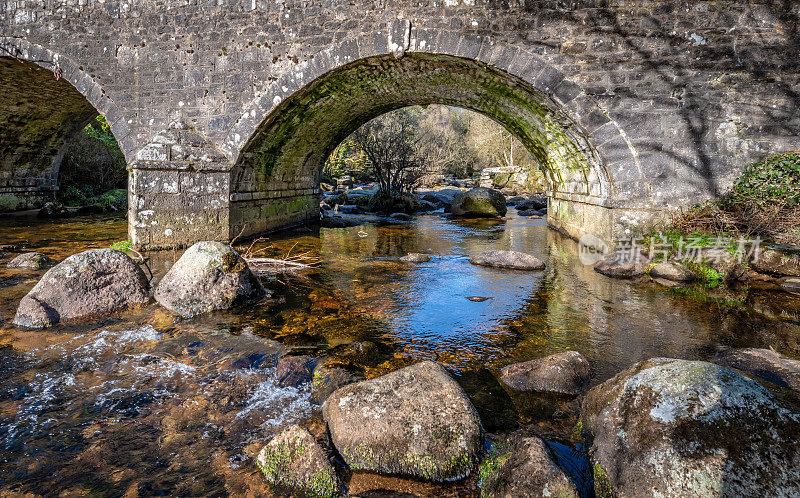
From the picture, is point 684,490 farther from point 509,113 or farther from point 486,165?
point 486,165

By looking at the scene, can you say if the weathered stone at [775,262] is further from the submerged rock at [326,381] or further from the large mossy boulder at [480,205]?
the large mossy boulder at [480,205]

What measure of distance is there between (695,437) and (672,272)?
5.11m

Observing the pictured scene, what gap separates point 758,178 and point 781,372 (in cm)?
449

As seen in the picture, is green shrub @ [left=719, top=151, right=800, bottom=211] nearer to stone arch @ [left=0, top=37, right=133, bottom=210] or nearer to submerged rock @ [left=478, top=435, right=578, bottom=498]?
submerged rock @ [left=478, top=435, right=578, bottom=498]

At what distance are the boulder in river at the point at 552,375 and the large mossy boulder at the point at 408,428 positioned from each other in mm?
775

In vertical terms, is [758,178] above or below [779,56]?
below

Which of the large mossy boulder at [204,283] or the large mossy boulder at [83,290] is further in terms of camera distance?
the large mossy boulder at [204,283]

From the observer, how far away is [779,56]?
246 inches

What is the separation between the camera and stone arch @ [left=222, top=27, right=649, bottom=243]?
6.70 m

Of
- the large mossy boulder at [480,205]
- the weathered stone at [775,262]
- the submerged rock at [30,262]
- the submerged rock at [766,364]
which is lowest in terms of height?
the submerged rock at [30,262]

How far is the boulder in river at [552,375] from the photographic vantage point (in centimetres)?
284

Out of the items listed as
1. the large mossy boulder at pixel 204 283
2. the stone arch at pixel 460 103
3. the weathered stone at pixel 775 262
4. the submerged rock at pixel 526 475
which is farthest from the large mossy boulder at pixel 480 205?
the submerged rock at pixel 526 475

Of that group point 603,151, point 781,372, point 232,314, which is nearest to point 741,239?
point 603,151

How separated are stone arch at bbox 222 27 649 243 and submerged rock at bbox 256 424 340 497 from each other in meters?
6.38
